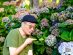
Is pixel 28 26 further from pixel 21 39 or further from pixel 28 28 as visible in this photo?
pixel 21 39

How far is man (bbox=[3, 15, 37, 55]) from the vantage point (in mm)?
5174

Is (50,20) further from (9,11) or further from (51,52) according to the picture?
(9,11)

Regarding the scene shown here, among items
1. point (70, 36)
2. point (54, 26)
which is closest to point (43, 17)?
point (54, 26)

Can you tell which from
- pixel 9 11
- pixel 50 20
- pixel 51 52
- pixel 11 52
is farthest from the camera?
pixel 9 11

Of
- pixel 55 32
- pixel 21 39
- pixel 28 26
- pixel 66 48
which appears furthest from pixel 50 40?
pixel 28 26

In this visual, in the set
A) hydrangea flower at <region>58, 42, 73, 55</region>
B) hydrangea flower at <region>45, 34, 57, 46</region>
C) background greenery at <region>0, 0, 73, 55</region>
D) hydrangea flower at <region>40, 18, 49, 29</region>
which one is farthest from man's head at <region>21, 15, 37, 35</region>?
hydrangea flower at <region>40, 18, 49, 29</region>

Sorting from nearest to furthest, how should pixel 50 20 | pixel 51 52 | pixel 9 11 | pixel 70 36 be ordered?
pixel 70 36, pixel 51 52, pixel 50 20, pixel 9 11

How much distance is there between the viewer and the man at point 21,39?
5174mm

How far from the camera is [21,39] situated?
531 cm

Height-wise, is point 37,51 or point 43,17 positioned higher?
point 43,17

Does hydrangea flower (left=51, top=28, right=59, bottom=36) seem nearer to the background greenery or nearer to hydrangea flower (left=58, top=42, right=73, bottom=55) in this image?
the background greenery

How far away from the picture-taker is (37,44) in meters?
6.18

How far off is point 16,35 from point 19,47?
185mm

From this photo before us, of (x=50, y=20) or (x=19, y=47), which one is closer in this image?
(x=19, y=47)
